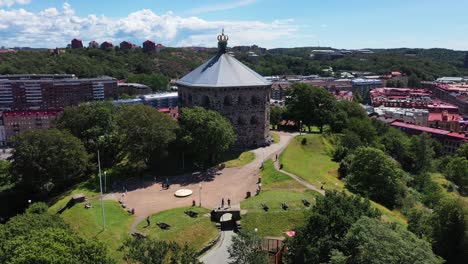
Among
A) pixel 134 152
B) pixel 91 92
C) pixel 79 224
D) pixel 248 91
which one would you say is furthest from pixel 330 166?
pixel 91 92

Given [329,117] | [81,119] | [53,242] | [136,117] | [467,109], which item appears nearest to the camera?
[53,242]

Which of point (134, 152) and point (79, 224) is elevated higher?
point (134, 152)

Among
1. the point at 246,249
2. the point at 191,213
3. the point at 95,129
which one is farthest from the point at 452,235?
the point at 95,129

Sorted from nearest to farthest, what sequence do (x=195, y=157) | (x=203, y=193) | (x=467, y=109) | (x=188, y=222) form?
(x=188, y=222), (x=203, y=193), (x=195, y=157), (x=467, y=109)

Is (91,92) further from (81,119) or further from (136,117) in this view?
(136,117)

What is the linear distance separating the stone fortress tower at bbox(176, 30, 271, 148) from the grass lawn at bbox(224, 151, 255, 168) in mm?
3500

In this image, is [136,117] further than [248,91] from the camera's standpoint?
No

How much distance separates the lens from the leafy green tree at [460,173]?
73.1m

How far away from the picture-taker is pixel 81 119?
58344 mm

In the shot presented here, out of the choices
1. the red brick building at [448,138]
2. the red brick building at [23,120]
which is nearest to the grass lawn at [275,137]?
the red brick building at [448,138]

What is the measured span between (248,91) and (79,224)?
33.2 meters

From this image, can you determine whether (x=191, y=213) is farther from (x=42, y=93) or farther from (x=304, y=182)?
(x=42, y=93)

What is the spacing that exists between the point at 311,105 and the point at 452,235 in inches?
1692

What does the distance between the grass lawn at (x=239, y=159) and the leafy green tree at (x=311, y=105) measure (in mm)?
21738
